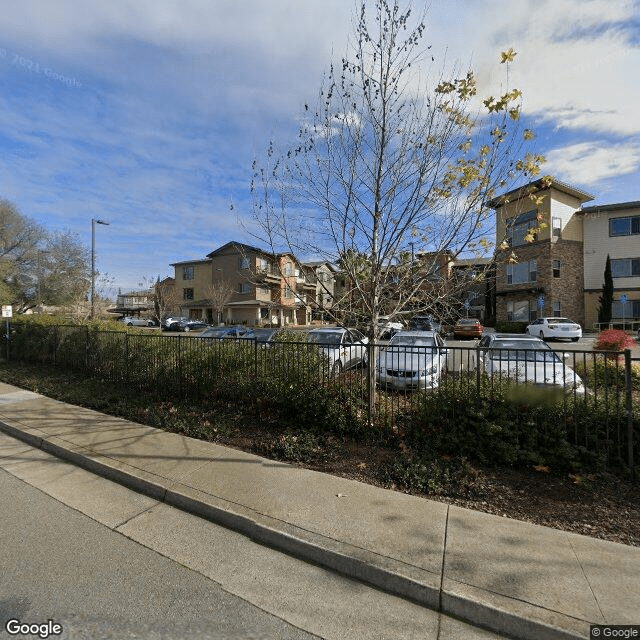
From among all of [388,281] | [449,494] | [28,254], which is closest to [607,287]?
[388,281]

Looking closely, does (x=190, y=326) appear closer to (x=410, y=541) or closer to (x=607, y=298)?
(x=607, y=298)

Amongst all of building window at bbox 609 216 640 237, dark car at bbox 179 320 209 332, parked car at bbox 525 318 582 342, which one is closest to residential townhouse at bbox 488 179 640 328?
building window at bbox 609 216 640 237

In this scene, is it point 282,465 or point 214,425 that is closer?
point 282,465

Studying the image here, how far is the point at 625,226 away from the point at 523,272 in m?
7.38

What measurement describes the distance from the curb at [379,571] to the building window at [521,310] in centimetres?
3113

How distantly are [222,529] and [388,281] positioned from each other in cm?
416

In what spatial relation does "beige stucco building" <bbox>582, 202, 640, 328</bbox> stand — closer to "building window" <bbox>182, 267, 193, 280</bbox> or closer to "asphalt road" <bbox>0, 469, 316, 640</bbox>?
"asphalt road" <bbox>0, 469, 316, 640</bbox>

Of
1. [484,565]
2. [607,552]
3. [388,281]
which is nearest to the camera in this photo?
[484,565]

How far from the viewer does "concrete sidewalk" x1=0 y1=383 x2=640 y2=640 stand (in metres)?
2.42

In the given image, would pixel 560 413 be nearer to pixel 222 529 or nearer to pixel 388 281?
pixel 388 281

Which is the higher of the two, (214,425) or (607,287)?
(607,287)

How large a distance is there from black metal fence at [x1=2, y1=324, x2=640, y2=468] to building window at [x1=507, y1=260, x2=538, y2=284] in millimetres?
26024

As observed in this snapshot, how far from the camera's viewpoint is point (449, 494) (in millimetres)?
4008

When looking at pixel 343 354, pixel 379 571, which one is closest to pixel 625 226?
pixel 343 354
